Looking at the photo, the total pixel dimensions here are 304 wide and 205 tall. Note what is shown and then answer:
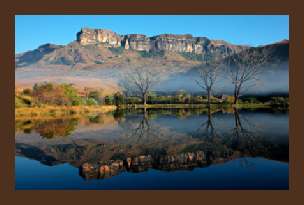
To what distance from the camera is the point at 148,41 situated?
111 meters

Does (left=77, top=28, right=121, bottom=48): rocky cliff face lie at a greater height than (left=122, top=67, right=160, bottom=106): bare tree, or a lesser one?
greater

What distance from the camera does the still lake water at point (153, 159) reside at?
23.0 ft

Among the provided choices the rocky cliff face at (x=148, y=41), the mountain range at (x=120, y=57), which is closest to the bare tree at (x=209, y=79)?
the mountain range at (x=120, y=57)

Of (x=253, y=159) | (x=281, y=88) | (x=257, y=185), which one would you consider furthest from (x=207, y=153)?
(x=281, y=88)

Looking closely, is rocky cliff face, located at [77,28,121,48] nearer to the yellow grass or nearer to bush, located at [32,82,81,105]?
bush, located at [32,82,81,105]

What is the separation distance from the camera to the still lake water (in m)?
7.02

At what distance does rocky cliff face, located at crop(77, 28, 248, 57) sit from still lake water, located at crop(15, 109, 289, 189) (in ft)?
311

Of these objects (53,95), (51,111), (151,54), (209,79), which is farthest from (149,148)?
(151,54)

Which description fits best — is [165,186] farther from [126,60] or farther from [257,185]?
[126,60]

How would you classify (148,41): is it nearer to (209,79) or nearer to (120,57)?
(120,57)

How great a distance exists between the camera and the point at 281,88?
142ft

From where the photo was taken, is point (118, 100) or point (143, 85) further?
point (143, 85)

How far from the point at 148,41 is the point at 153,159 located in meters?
104

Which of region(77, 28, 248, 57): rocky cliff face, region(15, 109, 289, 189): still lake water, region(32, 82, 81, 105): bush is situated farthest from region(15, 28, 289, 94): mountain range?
region(15, 109, 289, 189): still lake water
